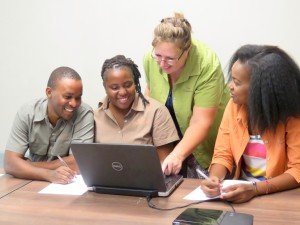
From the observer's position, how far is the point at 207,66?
200 cm

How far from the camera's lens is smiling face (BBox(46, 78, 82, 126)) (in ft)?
6.18

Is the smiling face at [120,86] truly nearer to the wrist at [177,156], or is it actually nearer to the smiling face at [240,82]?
the wrist at [177,156]

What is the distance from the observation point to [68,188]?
165cm

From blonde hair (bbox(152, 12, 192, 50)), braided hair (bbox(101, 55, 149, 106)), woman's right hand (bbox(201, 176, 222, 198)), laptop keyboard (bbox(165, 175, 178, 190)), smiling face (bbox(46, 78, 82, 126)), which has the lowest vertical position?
laptop keyboard (bbox(165, 175, 178, 190))

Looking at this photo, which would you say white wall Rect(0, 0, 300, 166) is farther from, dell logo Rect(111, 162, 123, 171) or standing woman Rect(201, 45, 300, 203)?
dell logo Rect(111, 162, 123, 171)

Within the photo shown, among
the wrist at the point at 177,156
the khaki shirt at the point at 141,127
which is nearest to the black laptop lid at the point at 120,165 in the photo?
the wrist at the point at 177,156

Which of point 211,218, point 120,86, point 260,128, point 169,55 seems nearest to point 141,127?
point 120,86

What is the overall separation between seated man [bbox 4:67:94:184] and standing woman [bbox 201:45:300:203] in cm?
68

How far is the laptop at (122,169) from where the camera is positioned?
4.66 ft

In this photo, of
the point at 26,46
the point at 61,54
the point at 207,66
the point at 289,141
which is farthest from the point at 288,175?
the point at 26,46

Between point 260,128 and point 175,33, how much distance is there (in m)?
0.58

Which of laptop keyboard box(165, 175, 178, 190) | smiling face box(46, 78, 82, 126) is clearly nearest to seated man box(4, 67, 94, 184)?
smiling face box(46, 78, 82, 126)

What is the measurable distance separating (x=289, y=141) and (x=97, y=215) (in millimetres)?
789

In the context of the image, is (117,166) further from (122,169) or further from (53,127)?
(53,127)
